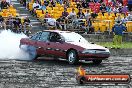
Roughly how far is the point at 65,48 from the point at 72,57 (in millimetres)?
586

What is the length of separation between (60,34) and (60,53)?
1152 millimetres

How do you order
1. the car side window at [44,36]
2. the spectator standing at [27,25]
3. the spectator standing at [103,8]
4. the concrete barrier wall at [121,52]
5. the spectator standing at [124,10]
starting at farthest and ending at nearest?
the spectator standing at [124,10], the spectator standing at [103,8], the spectator standing at [27,25], the concrete barrier wall at [121,52], the car side window at [44,36]

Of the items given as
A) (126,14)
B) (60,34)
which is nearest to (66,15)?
(126,14)

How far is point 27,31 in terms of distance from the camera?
108 feet

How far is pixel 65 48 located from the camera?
2214 centimetres

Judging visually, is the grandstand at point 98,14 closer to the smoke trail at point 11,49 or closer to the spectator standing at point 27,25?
the spectator standing at point 27,25

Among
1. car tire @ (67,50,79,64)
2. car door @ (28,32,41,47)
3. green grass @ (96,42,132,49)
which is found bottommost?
green grass @ (96,42,132,49)

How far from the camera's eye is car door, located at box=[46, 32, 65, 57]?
22.3m

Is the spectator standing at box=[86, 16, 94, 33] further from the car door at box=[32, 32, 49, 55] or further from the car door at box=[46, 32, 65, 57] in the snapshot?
the car door at box=[46, 32, 65, 57]

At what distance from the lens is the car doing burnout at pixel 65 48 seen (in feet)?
71.3

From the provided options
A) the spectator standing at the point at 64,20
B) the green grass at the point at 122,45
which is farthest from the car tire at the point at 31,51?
the spectator standing at the point at 64,20

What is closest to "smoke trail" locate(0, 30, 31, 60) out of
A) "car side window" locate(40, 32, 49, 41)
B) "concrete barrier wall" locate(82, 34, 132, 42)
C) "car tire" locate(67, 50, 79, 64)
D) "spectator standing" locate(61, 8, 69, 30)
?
"car side window" locate(40, 32, 49, 41)

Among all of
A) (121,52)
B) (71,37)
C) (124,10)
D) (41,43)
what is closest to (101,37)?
(121,52)

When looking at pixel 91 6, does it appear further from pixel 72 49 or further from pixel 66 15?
pixel 72 49
